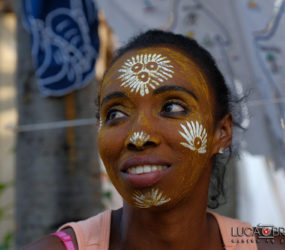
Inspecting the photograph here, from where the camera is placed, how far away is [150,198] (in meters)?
1.23

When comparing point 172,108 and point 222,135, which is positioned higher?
point 172,108

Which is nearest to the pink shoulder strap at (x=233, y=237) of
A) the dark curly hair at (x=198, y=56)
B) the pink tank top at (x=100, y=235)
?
the pink tank top at (x=100, y=235)

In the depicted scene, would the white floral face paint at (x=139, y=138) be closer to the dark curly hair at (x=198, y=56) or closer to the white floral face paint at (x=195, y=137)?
the white floral face paint at (x=195, y=137)

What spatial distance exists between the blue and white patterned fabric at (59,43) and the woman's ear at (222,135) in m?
1.14

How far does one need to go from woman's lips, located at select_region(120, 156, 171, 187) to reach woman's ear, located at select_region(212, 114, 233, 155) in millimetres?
342

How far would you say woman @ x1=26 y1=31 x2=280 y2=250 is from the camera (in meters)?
1.25

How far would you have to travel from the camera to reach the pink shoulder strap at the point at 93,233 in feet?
4.55

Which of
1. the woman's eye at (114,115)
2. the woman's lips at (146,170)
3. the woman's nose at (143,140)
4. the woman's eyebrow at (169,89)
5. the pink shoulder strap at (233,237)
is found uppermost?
the woman's eyebrow at (169,89)

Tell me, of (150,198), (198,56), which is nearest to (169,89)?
(198,56)

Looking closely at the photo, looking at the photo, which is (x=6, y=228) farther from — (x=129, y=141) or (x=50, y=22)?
(x=129, y=141)

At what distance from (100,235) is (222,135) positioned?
0.69 metres

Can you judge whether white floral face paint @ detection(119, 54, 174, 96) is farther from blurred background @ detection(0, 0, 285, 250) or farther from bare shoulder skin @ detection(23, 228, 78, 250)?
blurred background @ detection(0, 0, 285, 250)

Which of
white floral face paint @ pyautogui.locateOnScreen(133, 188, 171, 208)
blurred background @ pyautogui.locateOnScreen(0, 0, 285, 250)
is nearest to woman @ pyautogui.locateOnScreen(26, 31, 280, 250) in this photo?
white floral face paint @ pyautogui.locateOnScreen(133, 188, 171, 208)

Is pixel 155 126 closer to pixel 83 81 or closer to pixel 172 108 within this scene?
pixel 172 108
